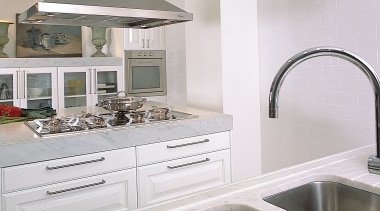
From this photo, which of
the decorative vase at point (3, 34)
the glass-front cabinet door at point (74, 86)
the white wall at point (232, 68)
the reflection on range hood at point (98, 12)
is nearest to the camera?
the reflection on range hood at point (98, 12)

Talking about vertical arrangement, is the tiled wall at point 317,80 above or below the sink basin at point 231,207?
above

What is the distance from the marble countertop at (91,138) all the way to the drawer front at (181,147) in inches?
1.3

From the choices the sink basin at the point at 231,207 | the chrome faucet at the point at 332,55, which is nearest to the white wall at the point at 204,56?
the chrome faucet at the point at 332,55

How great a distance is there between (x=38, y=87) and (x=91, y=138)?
272 cm

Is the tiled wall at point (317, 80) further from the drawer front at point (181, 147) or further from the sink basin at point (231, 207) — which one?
the sink basin at point (231, 207)

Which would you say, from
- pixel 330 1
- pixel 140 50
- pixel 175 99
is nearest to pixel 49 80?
pixel 140 50

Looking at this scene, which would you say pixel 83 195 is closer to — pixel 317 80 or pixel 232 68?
pixel 232 68

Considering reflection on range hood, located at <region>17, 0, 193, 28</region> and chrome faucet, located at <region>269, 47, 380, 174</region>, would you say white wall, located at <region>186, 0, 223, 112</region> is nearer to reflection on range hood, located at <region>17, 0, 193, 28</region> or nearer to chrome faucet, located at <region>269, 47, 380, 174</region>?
reflection on range hood, located at <region>17, 0, 193, 28</region>

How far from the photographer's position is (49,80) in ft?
14.6

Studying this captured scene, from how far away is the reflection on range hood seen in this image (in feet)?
6.92

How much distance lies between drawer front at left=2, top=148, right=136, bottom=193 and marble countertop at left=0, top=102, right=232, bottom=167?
30 mm

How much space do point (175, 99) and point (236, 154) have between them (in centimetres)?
191

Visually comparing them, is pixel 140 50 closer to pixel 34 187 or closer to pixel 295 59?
pixel 34 187

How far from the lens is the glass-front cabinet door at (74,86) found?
14.8ft
